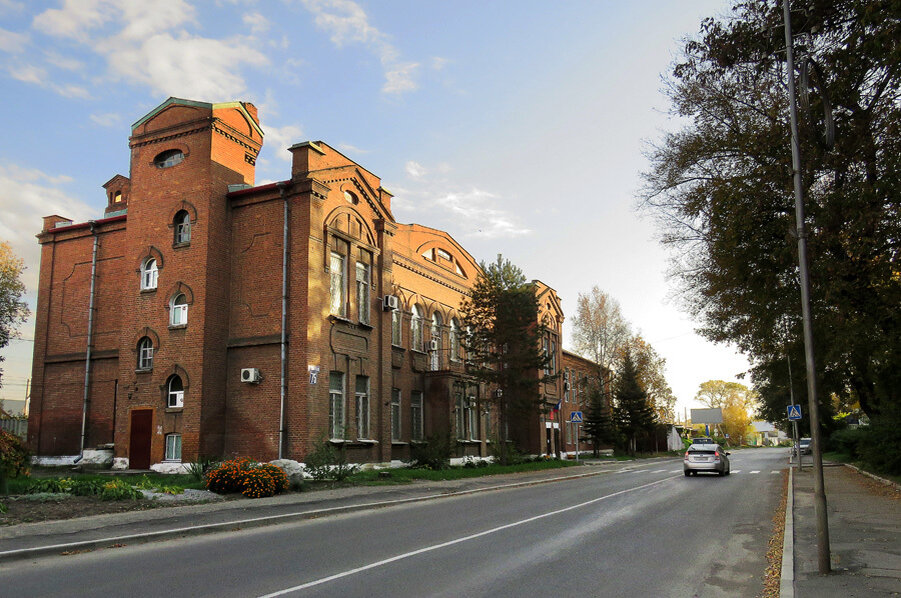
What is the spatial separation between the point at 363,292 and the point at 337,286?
1816mm

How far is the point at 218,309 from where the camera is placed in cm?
2377

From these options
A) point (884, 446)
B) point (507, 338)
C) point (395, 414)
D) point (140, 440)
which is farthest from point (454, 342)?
point (884, 446)

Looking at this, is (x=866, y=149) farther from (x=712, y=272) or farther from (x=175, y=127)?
(x=175, y=127)

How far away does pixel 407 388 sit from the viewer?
1211 inches

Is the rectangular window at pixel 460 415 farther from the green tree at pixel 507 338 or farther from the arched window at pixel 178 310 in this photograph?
the arched window at pixel 178 310

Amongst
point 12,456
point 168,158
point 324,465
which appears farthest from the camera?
point 168,158

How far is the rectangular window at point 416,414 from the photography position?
3094 centimetres

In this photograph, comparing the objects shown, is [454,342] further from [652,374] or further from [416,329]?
[652,374]

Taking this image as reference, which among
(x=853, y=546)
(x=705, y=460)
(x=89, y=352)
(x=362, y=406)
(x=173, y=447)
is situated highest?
(x=89, y=352)

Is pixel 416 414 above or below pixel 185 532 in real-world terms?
above

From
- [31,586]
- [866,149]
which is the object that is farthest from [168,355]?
[866,149]

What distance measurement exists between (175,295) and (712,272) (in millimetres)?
17813

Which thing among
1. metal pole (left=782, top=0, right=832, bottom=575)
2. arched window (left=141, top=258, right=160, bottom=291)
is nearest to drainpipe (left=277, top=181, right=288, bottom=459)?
arched window (left=141, top=258, right=160, bottom=291)

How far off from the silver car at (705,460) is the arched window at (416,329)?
42.3 feet
